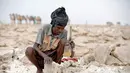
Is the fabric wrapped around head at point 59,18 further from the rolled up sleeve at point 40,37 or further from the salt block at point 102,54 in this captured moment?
the salt block at point 102,54

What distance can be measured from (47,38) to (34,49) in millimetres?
231

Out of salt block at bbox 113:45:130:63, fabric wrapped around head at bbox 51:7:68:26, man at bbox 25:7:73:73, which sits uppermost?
fabric wrapped around head at bbox 51:7:68:26

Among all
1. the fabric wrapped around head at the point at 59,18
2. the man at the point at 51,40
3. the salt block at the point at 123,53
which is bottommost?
the salt block at the point at 123,53

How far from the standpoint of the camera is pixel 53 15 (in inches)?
124

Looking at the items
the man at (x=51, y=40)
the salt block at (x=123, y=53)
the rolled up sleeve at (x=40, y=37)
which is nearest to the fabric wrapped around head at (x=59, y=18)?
the man at (x=51, y=40)

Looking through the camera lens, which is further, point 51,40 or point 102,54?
point 102,54

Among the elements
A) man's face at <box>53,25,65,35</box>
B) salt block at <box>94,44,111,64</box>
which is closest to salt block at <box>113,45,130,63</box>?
salt block at <box>94,44,111,64</box>

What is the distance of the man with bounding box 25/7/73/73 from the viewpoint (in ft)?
9.98

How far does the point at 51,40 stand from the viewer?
10.5ft

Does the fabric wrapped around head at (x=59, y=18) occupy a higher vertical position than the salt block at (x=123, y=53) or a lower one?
higher

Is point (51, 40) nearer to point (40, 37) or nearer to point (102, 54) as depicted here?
point (40, 37)

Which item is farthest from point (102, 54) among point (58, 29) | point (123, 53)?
point (58, 29)

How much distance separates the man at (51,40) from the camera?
3043mm

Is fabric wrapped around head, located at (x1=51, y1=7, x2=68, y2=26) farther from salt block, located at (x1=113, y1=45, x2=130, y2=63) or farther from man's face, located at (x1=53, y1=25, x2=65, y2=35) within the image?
salt block, located at (x1=113, y1=45, x2=130, y2=63)
